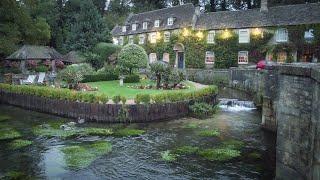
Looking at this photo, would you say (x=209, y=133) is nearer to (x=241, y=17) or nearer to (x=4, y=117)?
(x=4, y=117)

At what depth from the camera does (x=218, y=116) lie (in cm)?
2697

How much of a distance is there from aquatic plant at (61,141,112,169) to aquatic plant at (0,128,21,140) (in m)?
4.11

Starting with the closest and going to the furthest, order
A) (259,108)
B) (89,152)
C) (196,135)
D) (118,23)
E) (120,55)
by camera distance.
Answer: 1. (89,152)
2. (196,135)
3. (259,108)
4. (120,55)
5. (118,23)

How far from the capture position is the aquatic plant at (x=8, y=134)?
20.3 meters

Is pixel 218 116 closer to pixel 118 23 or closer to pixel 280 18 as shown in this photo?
pixel 280 18

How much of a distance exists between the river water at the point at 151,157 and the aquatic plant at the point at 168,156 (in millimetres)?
259

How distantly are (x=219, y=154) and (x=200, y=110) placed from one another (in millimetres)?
9848

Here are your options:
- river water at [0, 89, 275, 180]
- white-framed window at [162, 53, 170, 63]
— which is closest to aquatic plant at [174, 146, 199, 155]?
river water at [0, 89, 275, 180]

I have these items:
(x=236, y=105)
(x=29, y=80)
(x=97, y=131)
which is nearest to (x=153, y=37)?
(x=29, y=80)

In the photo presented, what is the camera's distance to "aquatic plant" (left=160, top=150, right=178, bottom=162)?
1672 cm

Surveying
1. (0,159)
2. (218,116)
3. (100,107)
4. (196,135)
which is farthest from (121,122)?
(0,159)

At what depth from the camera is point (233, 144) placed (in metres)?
19.1

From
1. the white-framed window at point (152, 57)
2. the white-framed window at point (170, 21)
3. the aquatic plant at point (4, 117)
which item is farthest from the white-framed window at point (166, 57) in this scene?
the aquatic plant at point (4, 117)

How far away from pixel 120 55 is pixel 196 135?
59.1ft
